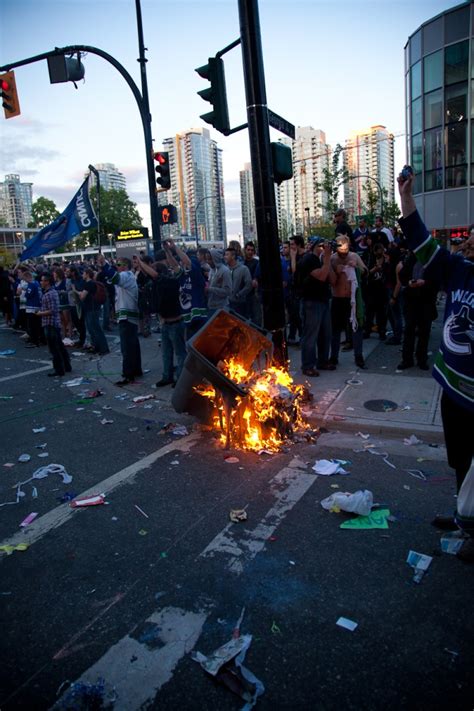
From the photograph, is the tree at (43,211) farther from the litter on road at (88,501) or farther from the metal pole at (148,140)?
the litter on road at (88,501)

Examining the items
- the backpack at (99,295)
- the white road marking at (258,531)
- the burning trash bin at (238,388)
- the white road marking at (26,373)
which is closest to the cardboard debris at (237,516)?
the white road marking at (258,531)

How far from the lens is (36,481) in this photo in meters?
4.91

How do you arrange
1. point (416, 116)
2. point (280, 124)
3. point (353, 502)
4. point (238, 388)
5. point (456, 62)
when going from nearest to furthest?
point (353, 502) → point (238, 388) → point (280, 124) → point (456, 62) → point (416, 116)

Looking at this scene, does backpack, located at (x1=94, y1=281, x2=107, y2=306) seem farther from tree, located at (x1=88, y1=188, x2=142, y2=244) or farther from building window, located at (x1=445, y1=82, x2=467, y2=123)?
tree, located at (x1=88, y1=188, x2=142, y2=244)

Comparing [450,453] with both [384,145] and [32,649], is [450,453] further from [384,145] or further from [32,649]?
[384,145]

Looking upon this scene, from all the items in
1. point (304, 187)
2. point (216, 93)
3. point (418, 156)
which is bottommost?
point (216, 93)

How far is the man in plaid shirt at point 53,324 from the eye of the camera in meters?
9.40

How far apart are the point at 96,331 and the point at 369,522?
892 cm

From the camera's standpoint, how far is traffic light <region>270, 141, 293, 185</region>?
18.4 feet

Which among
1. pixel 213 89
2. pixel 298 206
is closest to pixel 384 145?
pixel 298 206

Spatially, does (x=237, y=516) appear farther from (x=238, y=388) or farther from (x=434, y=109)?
(x=434, y=109)

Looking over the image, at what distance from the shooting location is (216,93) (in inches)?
243

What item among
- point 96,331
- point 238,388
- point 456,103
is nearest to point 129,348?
point 96,331

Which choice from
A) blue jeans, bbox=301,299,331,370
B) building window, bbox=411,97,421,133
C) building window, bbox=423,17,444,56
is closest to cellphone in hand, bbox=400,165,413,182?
blue jeans, bbox=301,299,331,370
